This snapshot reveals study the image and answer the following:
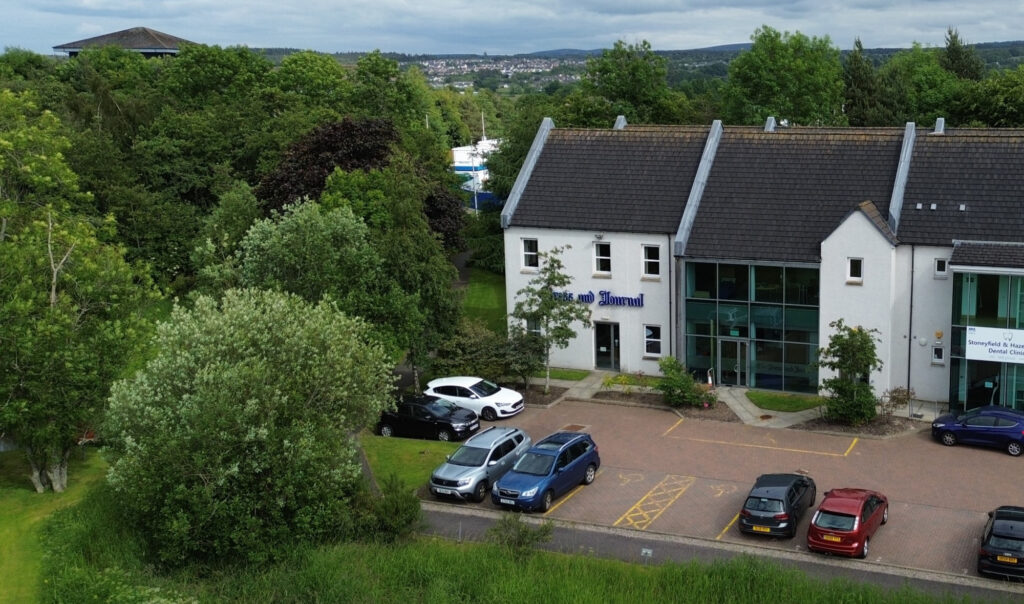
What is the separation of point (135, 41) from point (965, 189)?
136 m

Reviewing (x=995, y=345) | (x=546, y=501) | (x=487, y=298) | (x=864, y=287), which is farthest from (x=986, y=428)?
(x=487, y=298)

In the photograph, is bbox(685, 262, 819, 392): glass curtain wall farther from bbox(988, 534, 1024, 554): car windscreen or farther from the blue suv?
bbox(988, 534, 1024, 554): car windscreen

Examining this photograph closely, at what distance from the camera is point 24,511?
2883 cm

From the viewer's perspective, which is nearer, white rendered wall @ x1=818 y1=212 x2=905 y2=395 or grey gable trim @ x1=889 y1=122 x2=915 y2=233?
white rendered wall @ x1=818 y1=212 x2=905 y2=395

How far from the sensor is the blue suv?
1106 inches

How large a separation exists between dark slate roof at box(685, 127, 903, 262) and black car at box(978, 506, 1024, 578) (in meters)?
14.8

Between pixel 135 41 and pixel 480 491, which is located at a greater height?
pixel 135 41

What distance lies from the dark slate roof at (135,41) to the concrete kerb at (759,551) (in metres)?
131

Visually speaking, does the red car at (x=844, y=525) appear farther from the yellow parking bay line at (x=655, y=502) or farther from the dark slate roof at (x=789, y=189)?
the dark slate roof at (x=789, y=189)

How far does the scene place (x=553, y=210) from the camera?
138 feet

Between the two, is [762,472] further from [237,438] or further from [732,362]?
[237,438]

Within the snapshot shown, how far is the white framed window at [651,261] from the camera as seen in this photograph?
4047cm

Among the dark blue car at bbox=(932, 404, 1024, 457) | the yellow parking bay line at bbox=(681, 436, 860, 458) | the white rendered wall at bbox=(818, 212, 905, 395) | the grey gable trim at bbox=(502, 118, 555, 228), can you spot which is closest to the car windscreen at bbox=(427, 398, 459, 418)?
the yellow parking bay line at bbox=(681, 436, 860, 458)

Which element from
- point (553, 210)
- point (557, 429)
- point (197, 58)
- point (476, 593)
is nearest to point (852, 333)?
point (557, 429)
